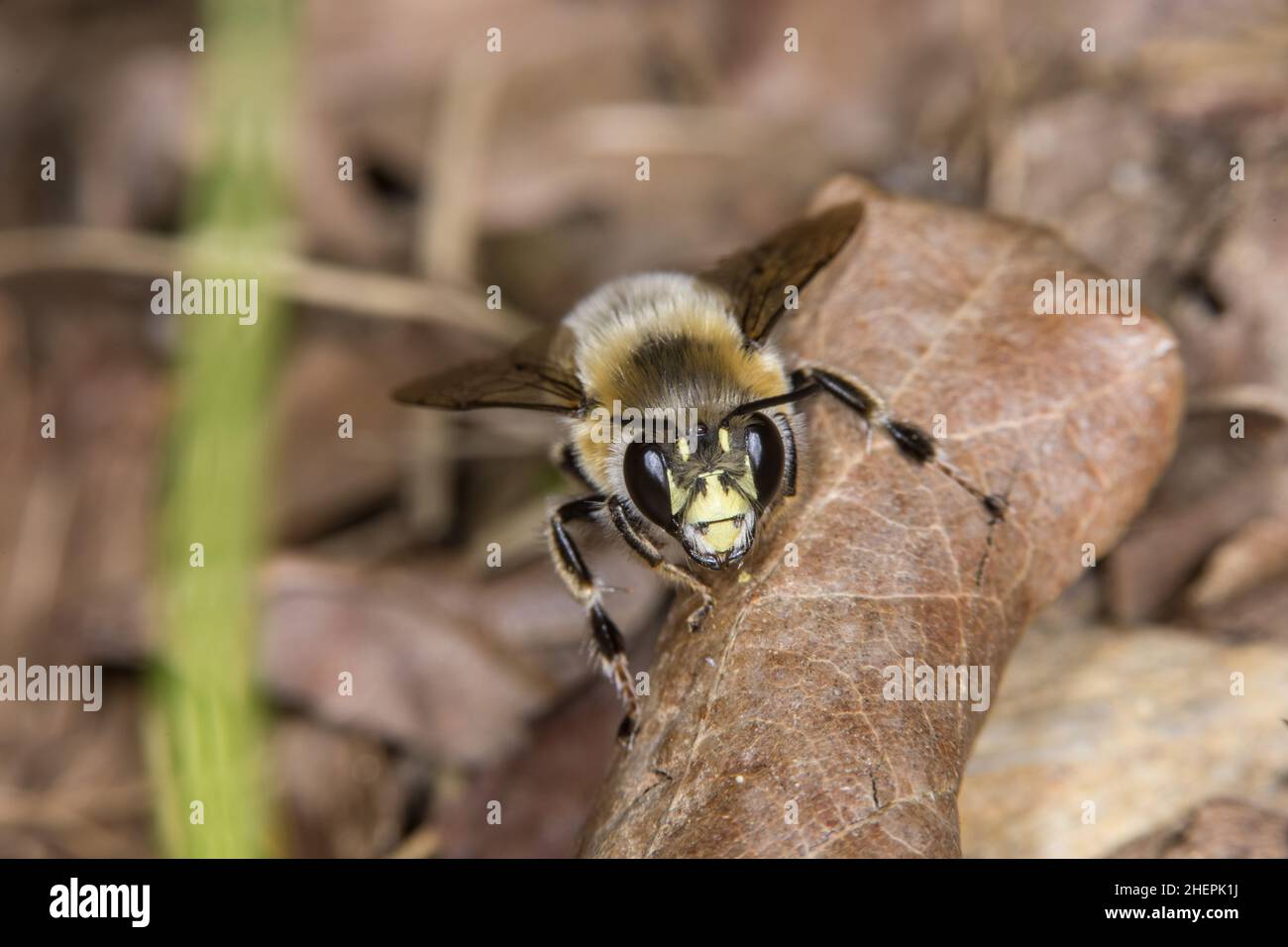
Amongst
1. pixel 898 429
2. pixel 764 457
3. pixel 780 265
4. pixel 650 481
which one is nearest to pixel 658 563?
pixel 650 481

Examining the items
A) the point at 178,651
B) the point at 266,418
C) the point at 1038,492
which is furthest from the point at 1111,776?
the point at 266,418

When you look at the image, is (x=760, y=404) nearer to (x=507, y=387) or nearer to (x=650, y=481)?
(x=650, y=481)

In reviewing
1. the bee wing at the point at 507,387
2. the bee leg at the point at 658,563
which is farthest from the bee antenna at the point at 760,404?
the bee wing at the point at 507,387

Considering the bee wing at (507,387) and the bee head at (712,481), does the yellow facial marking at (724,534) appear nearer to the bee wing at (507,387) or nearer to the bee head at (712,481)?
the bee head at (712,481)

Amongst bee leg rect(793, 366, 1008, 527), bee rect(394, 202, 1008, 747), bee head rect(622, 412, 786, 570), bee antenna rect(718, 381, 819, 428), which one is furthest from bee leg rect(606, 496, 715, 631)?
bee leg rect(793, 366, 1008, 527)

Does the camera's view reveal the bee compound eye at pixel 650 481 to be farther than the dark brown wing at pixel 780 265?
No
